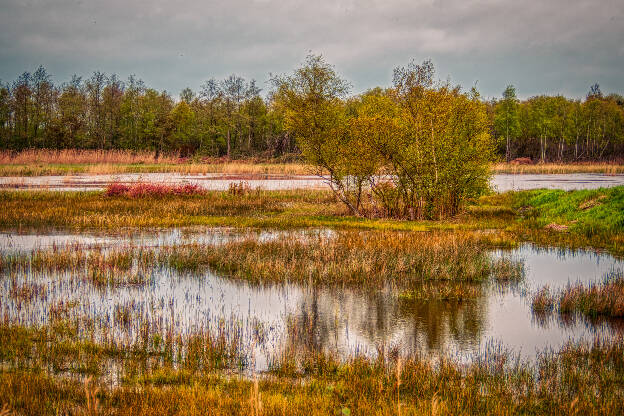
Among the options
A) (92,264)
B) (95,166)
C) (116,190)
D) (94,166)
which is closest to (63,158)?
(95,166)

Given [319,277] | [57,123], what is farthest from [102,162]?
[319,277]

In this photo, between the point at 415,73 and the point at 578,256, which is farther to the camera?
the point at 415,73

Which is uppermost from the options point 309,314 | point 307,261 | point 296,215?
point 296,215

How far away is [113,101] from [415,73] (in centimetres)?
9481

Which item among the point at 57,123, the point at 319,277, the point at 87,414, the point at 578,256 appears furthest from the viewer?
the point at 57,123

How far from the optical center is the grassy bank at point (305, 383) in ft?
22.7

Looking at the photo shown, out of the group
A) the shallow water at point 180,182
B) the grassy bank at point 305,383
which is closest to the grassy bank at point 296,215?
the shallow water at point 180,182

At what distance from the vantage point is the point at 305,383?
818cm

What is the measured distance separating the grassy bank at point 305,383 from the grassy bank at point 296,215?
14.5 meters

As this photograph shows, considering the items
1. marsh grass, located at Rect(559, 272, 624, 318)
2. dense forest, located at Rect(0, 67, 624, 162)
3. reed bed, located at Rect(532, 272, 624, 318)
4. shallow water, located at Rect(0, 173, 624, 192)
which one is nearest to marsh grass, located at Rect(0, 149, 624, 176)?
shallow water, located at Rect(0, 173, 624, 192)

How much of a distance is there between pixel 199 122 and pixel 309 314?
104 metres

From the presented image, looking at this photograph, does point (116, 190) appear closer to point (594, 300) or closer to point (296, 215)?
point (296, 215)

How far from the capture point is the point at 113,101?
357ft

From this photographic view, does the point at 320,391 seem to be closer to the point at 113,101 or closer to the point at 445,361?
the point at 445,361
